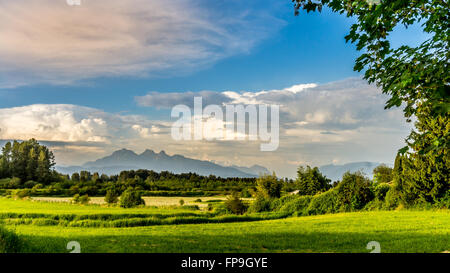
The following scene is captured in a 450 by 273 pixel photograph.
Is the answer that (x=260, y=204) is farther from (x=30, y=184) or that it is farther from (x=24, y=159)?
(x=24, y=159)

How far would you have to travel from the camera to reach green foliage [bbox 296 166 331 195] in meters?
27.8

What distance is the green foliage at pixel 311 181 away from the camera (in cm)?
2777

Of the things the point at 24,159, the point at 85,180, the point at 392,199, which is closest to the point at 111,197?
the point at 85,180

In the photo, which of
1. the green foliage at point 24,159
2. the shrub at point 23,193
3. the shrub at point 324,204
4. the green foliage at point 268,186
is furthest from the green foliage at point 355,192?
the shrub at point 23,193

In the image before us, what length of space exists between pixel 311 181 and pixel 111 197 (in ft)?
59.1

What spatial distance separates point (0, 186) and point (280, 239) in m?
15.6

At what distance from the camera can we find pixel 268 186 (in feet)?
90.2

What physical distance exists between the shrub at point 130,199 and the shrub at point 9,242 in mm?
11805

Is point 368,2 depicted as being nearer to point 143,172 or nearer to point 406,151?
point 406,151

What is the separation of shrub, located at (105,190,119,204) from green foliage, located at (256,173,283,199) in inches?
504

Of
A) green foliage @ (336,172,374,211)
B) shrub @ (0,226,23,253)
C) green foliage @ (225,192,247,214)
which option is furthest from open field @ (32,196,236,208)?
green foliage @ (336,172,374,211)

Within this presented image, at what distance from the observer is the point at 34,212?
49.5 feet
